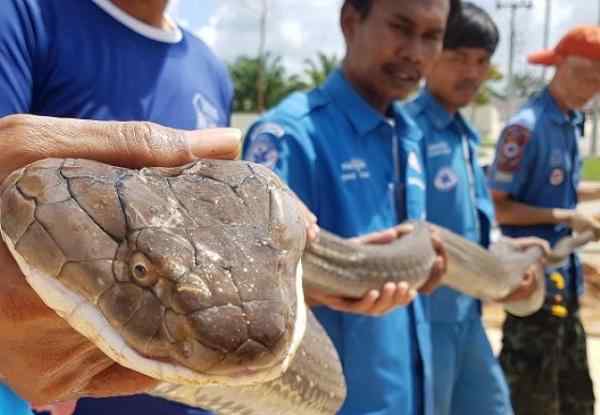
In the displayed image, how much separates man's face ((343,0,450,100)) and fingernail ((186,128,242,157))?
183cm

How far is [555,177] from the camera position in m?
4.79

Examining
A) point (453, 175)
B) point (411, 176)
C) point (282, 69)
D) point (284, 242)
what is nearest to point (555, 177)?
point (453, 175)

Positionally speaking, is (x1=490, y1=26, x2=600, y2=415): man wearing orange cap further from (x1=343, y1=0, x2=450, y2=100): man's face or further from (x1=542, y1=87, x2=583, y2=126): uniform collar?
(x1=343, y1=0, x2=450, y2=100): man's face

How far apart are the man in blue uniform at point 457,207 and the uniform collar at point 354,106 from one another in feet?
2.46

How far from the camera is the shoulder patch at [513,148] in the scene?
15.5 feet

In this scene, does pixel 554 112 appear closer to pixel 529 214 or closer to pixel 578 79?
pixel 578 79

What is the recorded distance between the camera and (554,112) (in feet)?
15.8

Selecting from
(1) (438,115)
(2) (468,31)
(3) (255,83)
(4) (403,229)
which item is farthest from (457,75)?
(3) (255,83)

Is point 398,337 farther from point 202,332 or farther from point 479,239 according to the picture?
point 202,332

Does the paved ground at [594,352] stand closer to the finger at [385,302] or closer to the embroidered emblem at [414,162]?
the embroidered emblem at [414,162]

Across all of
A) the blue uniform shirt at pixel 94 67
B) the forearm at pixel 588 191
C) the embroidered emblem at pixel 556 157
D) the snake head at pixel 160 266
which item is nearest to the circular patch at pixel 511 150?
the embroidered emblem at pixel 556 157

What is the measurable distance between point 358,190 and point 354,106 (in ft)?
1.20

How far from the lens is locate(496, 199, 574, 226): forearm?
15.2 ft

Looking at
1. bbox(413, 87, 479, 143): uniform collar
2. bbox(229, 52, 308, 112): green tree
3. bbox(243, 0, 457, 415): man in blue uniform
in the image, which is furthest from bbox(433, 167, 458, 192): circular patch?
bbox(229, 52, 308, 112): green tree
